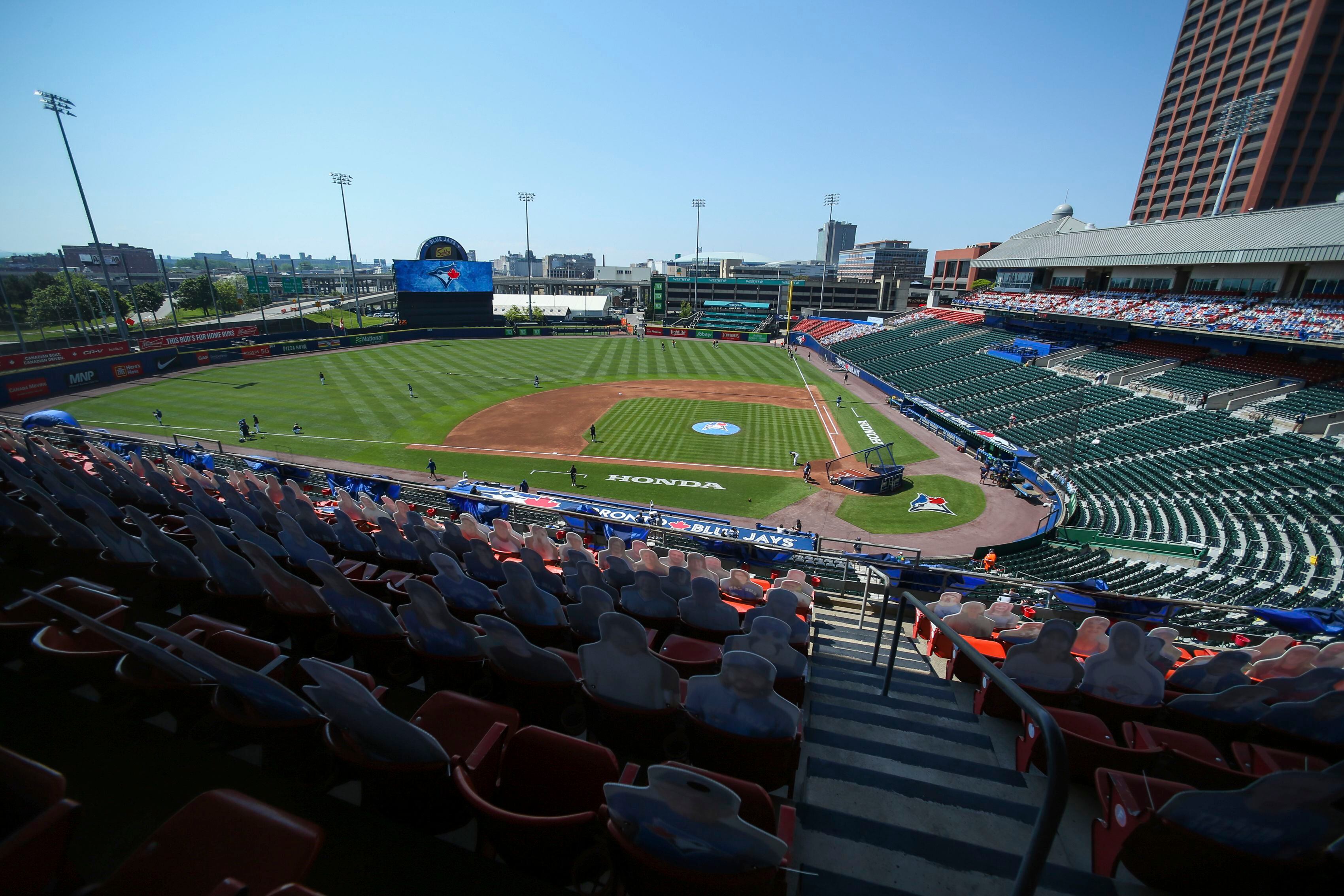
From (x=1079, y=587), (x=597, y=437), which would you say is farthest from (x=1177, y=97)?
(x=1079, y=587)

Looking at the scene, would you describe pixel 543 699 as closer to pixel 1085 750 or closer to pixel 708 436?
pixel 1085 750

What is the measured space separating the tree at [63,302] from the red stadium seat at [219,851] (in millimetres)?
83916

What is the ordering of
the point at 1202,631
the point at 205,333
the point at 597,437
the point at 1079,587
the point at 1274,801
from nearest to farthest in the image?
1. the point at 1274,801
2. the point at 1202,631
3. the point at 1079,587
4. the point at 597,437
5. the point at 205,333

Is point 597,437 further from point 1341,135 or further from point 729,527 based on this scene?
point 1341,135

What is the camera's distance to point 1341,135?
65.4 m

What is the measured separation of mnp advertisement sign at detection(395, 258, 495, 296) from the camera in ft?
238

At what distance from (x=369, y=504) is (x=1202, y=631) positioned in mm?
14131

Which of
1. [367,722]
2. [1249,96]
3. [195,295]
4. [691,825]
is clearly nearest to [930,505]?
[691,825]

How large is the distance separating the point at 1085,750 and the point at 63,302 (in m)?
98.2

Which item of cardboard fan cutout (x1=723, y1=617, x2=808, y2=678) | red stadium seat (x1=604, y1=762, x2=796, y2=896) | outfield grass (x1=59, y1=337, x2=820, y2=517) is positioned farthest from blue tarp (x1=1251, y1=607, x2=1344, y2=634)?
outfield grass (x1=59, y1=337, x2=820, y2=517)

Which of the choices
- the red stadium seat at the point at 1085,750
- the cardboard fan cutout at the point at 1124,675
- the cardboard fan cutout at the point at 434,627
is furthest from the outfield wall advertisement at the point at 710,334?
the cardboard fan cutout at the point at 434,627

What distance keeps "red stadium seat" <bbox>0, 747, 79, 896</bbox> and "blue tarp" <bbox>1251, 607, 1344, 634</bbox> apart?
627 inches

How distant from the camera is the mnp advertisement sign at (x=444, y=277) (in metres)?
72.6

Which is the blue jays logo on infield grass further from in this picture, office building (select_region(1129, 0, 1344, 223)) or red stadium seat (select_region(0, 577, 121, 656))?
office building (select_region(1129, 0, 1344, 223))
